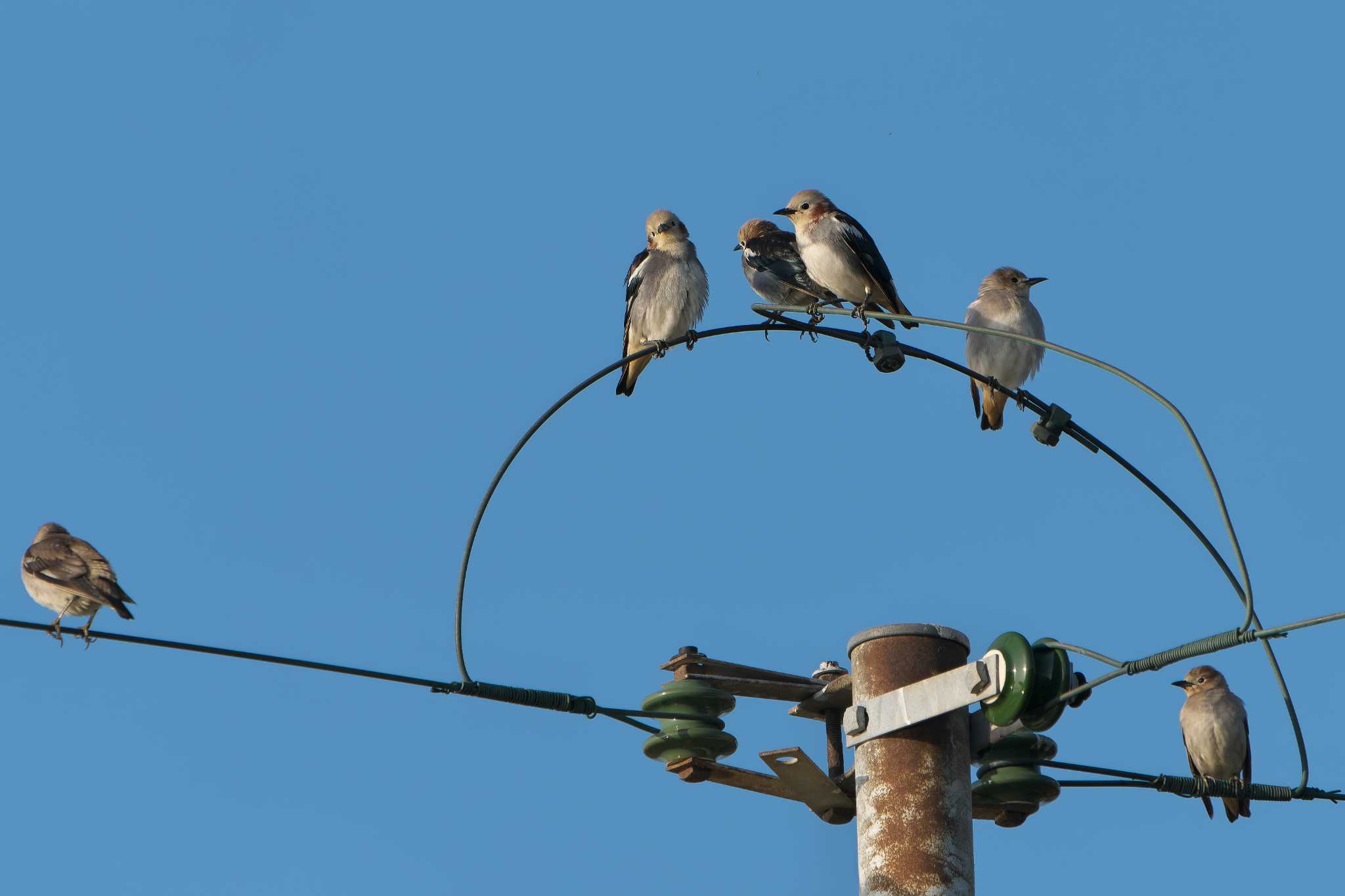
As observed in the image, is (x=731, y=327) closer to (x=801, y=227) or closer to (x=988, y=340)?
(x=801, y=227)

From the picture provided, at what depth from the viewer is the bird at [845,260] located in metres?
13.1

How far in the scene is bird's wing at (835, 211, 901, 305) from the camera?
43.1ft

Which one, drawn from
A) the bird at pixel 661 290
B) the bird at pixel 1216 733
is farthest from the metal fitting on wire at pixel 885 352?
the bird at pixel 1216 733

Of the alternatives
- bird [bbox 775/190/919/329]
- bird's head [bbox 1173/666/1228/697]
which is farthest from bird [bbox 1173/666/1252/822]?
bird [bbox 775/190/919/329]

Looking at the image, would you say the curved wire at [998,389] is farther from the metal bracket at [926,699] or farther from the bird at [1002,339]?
the bird at [1002,339]

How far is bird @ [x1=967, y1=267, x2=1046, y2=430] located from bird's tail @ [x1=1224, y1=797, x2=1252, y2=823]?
3.78m

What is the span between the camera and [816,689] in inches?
306

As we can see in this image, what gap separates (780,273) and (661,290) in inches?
52.1

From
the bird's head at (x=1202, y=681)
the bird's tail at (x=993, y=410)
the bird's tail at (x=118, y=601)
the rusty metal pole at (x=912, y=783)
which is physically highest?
the bird's tail at (x=993, y=410)

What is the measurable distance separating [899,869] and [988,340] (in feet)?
29.2

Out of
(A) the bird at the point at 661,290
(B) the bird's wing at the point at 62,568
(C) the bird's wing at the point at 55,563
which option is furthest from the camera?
(A) the bird at the point at 661,290

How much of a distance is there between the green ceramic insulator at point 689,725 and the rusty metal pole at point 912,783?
0.86 metres

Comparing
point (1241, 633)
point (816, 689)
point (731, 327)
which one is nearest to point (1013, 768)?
point (816, 689)

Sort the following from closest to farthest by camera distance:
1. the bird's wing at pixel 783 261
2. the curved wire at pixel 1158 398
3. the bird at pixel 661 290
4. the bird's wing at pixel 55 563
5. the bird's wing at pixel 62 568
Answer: the curved wire at pixel 1158 398 < the bird's wing at pixel 62 568 < the bird's wing at pixel 55 563 < the bird at pixel 661 290 < the bird's wing at pixel 783 261
